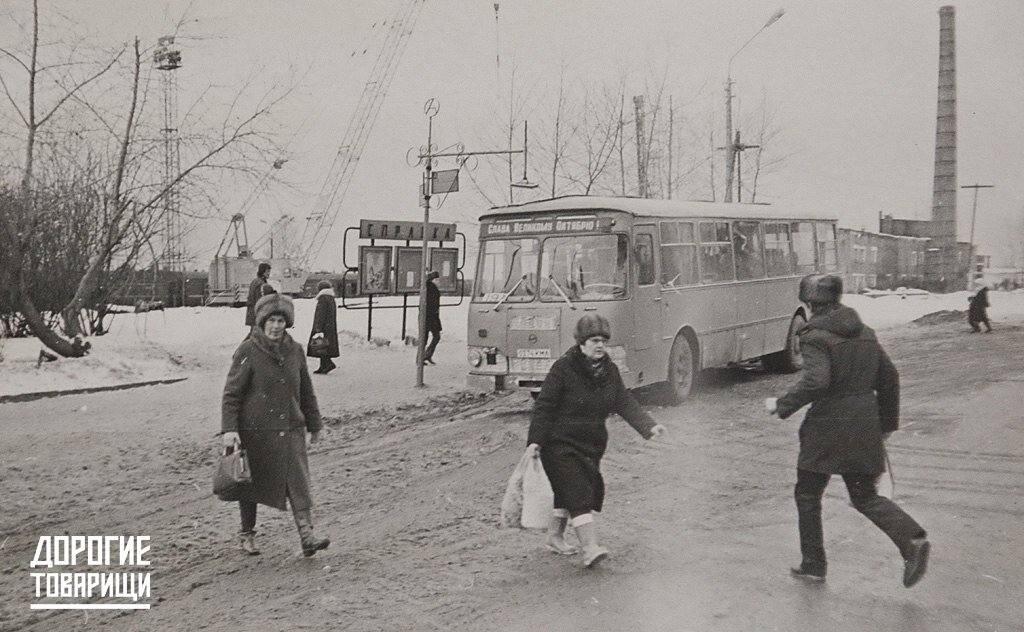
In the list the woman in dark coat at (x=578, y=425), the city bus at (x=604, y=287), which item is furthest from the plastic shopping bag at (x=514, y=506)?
the city bus at (x=604, y=287)

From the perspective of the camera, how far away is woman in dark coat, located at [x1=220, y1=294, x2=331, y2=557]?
497 cm

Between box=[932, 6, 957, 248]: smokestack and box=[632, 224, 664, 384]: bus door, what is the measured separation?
111 inches

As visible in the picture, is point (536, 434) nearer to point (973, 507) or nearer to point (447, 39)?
point (973, 507)

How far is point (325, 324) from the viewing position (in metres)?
13.1

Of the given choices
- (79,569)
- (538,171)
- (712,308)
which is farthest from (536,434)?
(538,171)

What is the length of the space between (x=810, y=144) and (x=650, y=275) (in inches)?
80.7

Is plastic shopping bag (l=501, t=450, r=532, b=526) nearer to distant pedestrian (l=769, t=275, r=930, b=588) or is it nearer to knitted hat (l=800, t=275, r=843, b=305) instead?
distant pedestrian (l=769, t=275, r=930, b=588)

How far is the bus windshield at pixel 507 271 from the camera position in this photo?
9414 mm

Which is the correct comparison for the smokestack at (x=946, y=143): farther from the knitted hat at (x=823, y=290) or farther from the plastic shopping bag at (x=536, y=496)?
the plastic shopping bag at (x=536, y=496)

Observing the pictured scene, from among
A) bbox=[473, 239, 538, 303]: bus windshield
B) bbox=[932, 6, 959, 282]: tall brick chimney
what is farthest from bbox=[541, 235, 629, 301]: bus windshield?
bbox=[932, 6, 959, 282]: tall brick chimney

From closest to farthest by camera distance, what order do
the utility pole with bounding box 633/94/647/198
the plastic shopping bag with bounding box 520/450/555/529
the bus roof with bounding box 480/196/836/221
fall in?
the plastic shopping bag with bounding box 520/450/555/529
the bus roof with bounding box 480/196/836/221
the utility pole with bounding box 633/94/647/198

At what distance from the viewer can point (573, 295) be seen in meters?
9.26

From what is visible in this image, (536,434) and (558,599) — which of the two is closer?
(558,599)

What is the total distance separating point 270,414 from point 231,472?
0.34 m
